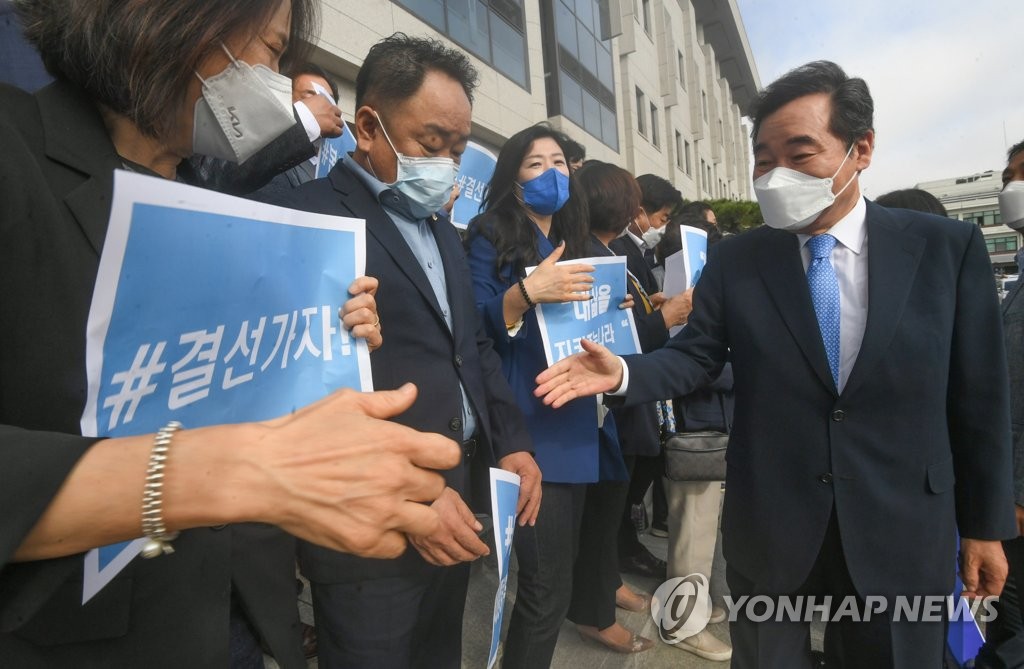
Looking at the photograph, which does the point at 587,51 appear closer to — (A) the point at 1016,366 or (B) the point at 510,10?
(B) the point at 510,10

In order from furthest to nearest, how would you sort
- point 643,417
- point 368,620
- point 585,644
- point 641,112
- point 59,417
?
point 641,112
point 585,644
point 643,417
point 368,620
point 59,417

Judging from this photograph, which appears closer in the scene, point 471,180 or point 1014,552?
point 1014,552

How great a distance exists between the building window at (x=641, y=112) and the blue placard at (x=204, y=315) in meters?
20.6

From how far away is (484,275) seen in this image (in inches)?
85.4

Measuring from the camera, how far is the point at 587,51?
52.0ft

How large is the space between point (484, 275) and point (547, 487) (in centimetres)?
84

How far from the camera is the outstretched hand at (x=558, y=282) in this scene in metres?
1.93

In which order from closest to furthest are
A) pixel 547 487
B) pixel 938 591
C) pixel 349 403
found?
pixel 349 403
pixel 938 591
pixel 547 487

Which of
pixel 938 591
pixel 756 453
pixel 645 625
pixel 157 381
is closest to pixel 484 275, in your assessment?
pixel 756 453

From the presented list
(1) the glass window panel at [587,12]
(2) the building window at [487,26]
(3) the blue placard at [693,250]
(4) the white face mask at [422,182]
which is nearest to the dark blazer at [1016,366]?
(3) the blue placard at [693,250]

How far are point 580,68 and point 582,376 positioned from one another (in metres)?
15.6

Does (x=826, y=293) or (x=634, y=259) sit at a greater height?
(x=634, y=259)

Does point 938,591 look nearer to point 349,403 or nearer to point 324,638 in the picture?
point 324,638

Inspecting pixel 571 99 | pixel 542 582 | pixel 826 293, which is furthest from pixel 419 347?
pixel 571 99
